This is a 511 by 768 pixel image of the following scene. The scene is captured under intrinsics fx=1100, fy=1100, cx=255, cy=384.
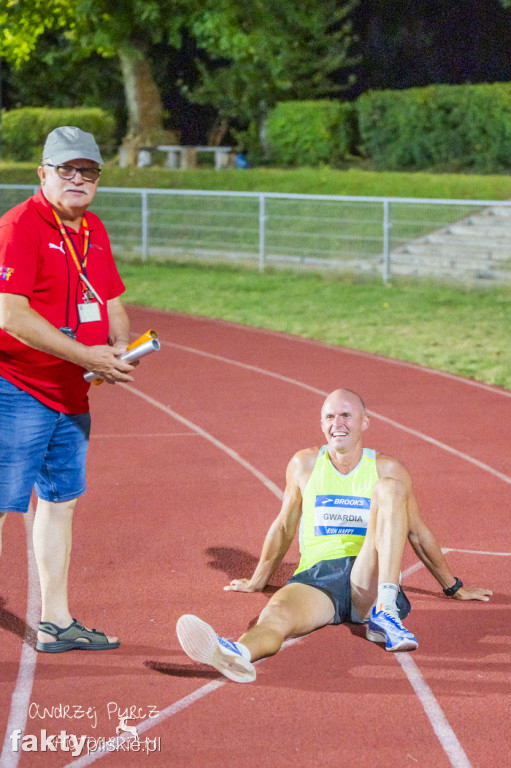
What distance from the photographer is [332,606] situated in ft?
16.0

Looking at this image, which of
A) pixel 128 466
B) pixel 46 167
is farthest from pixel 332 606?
pixel 128 466

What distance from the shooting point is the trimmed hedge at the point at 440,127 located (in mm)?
26094

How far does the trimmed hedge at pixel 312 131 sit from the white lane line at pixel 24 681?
81.6 feet

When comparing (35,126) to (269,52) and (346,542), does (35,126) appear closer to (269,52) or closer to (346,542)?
(269,52)

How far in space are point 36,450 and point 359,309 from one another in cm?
1182

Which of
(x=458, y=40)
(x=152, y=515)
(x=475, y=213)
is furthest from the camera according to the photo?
(x=458, y=40)

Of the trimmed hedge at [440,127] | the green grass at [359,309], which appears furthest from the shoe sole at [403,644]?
the trimmed hedge at [440,127]

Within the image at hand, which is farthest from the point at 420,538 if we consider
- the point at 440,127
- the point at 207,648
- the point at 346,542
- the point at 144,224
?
the point at 440,127

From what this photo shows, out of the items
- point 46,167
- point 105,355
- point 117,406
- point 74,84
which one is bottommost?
point 117,406

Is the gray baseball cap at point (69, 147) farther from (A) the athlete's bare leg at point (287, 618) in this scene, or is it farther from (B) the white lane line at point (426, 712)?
(B) the white lane line at point (426, 712)

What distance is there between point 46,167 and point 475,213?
49.9 ft

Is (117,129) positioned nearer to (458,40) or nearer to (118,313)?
(458,40)

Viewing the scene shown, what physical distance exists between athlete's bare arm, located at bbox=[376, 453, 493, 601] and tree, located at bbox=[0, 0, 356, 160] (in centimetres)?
2065

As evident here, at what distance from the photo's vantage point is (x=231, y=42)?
2847 centimetres
